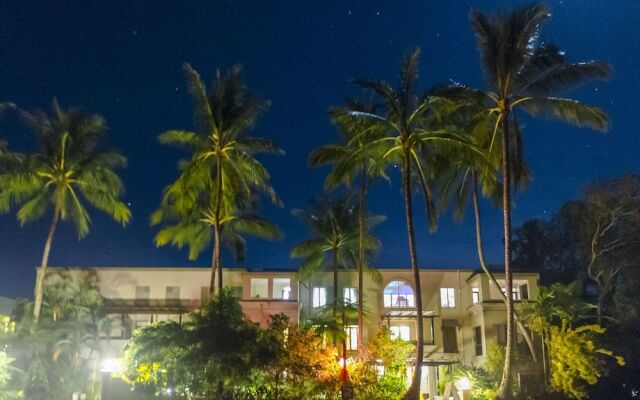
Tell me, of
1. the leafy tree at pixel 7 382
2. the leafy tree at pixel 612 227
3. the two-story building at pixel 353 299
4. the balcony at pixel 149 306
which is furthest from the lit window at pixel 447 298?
the leafy tree at pixel 7 382

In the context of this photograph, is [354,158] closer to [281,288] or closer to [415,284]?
[415,284]

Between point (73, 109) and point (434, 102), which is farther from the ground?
point (73, 109)

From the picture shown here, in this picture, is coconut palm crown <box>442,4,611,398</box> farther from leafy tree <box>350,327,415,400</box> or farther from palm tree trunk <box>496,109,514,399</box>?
leafy tree <box>350,327,415,400</box>

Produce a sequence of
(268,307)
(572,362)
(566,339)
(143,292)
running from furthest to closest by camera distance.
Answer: (143,292), (268,307), (566,339), (572,362)

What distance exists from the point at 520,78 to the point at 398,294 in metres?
18.7

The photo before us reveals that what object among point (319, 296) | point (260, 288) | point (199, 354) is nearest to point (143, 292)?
point (260, 288)

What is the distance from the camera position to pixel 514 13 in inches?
896

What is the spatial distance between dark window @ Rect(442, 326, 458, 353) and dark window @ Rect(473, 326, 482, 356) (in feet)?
4.60

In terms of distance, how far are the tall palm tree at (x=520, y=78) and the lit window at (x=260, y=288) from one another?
64.4 ft

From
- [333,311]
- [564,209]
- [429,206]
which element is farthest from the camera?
[564,209]

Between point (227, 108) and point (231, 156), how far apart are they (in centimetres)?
183

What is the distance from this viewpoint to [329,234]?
32.7m

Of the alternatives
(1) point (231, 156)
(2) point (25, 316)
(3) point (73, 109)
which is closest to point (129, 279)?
(2) point (25, 316)

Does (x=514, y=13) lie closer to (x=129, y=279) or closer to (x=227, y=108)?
(x=227, y=108)
